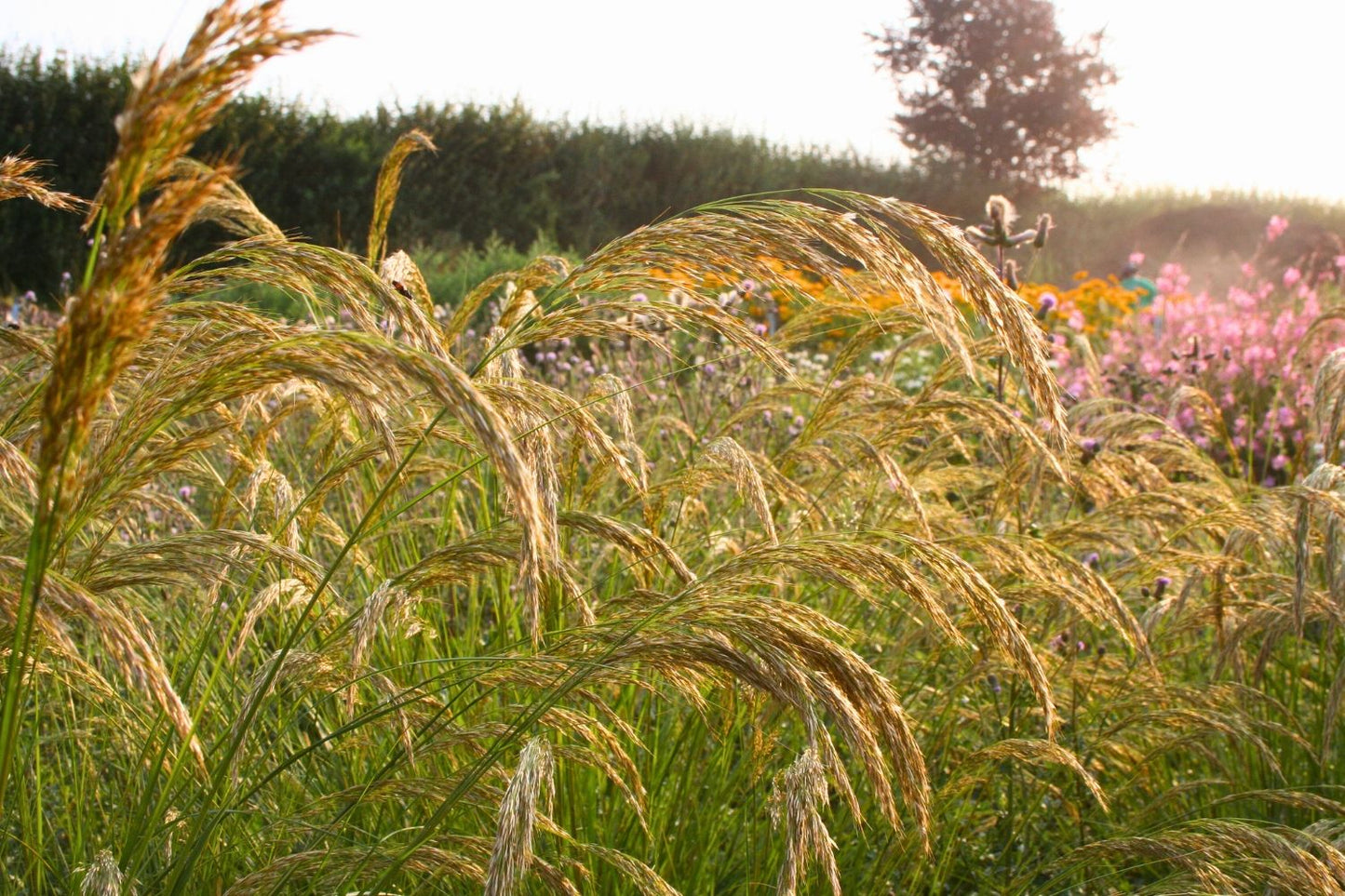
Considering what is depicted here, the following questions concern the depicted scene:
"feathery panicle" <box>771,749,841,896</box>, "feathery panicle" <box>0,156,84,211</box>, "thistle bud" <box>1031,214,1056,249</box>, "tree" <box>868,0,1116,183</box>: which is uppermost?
"tree" <box>868,0,1116,183</box>

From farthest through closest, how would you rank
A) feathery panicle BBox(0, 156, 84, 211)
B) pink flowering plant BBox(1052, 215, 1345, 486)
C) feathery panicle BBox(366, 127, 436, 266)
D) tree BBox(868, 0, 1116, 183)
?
tree BBox(868, 0, 1116, 183), pink flowering plant BBox(1052, 215, 1345, 486), feathery panicle BBox(366, 127, 436, 266), feathery panicle BBox(0, 156, 84, 211)

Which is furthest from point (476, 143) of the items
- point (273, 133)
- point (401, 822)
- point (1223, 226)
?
point (401, 822)

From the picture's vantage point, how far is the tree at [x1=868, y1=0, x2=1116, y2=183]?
27.0 m

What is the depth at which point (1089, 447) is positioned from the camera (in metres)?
2.99

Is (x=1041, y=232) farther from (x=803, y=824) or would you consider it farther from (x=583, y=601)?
(x=803, y=824)

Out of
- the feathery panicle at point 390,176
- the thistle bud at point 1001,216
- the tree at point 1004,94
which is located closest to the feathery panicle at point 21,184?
the feathery panicle at point 390,176

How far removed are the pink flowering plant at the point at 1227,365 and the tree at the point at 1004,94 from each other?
1821 cm

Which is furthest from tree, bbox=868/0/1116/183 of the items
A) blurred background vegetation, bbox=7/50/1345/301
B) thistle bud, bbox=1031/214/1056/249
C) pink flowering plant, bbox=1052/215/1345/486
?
thistle bud, bbox=1031/214/1056/249

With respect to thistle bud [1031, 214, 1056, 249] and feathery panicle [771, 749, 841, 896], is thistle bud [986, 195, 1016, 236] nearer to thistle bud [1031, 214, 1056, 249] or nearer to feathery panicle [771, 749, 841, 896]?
thistle bud [1031, 214, 1056, 249]

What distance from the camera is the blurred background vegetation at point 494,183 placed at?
45.5 feet

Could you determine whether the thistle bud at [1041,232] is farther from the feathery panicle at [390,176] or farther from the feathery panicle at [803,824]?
the feathery panicle at [803,824]

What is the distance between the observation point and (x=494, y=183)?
16781 millimetres

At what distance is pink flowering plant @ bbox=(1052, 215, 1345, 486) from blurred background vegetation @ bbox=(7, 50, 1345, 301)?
1.70 meters

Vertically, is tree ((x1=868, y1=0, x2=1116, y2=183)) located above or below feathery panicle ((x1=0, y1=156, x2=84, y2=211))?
above
